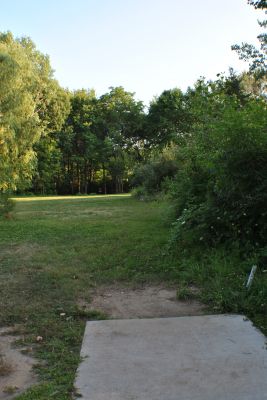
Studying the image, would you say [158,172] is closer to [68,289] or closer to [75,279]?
[75,279]

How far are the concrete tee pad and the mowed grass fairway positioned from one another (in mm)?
206

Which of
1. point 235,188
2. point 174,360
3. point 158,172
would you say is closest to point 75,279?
point 235,188

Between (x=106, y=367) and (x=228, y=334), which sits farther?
(x=228, y=334)

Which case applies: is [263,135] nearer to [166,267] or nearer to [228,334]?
[166,267]

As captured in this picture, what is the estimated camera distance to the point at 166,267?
614 cm

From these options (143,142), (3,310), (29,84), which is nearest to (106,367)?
(3,310)

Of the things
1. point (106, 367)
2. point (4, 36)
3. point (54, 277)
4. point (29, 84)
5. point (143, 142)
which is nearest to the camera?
point (106, 367)

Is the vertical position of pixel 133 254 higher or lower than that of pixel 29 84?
lower

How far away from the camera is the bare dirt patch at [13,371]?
278 centimetres

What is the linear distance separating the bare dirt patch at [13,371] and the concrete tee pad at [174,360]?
1.23ft

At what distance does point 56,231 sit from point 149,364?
7.73m

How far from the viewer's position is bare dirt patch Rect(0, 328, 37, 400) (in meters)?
2.78

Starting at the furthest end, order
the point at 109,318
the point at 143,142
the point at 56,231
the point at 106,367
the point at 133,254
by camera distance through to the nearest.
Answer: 1. the point at 143,142
2. the point at 56,231
3. the point at 133,254
4. the point at 109,318
5. the point at 106,367

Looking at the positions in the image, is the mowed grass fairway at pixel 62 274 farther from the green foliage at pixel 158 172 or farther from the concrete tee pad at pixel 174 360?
the green foliage at pixel 158 172
